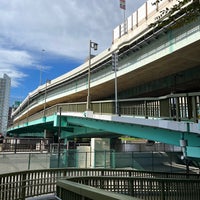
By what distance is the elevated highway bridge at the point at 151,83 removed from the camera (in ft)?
39.4

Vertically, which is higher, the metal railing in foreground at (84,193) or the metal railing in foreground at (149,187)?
the metal railing in foreground at (84,193)

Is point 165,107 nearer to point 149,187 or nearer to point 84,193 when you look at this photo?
point 149,187

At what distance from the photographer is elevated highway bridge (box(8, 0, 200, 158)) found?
39.4 ft

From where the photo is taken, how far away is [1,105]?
441 ft

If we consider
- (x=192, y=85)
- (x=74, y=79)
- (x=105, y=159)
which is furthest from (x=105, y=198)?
(x=74, y=79)

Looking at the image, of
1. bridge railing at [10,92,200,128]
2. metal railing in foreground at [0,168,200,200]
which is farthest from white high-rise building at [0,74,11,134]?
metal railing in foreground at [0,168,200,200]

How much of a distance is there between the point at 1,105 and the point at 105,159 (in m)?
122

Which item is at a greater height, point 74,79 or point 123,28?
point 123,28

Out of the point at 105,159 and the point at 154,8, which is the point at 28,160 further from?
the point at 154,8

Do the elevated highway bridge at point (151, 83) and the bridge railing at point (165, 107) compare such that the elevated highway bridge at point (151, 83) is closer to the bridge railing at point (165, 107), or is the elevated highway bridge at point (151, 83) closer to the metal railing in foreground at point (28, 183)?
the bridge railing at point (165, 107)

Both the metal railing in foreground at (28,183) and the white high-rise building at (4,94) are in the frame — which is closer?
the metal railing in foreground at (28,183)

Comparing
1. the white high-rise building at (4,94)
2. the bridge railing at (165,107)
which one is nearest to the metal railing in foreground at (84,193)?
the bridge railing at (165,107)

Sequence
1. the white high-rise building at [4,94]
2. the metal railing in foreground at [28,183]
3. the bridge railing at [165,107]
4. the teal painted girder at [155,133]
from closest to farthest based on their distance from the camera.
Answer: the metal railing in foreground at [28,183]
the bridge railing at [165,107]
the teal painted girder at [155,133]
the white high-rise building at [4,94]

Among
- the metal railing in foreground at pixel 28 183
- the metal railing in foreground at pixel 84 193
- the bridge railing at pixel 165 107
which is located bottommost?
the metal railing in foreground at pixel 28 183
